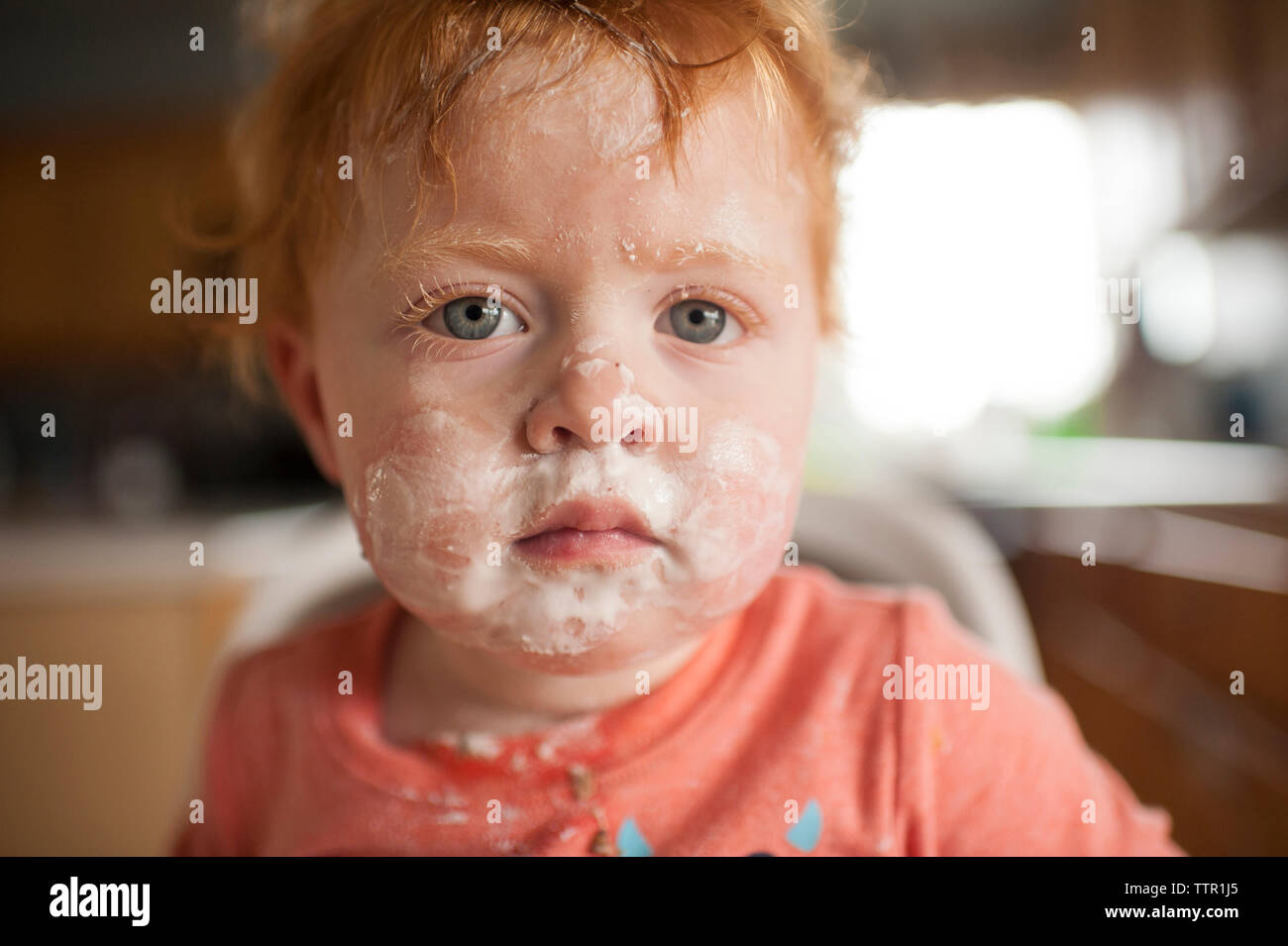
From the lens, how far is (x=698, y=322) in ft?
1.04

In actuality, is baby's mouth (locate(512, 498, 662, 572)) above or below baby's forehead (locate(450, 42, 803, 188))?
below

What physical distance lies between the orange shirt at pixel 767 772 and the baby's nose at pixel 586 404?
14 cm

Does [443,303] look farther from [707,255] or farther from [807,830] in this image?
[807,830]

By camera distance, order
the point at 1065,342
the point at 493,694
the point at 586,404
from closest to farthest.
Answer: the point at 586,404 < the point at 493,694 < the point at 1065,342

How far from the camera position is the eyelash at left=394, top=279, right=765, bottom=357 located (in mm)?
305

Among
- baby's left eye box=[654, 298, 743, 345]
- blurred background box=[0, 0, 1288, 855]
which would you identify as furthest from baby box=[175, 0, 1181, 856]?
blurred background box=[0, 0, 1288, 855]

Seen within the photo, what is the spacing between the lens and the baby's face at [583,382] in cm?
29

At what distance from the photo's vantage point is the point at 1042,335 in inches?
22.1

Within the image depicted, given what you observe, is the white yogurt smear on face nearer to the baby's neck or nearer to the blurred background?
the baby's neck

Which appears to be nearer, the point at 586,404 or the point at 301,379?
the point at 586,404

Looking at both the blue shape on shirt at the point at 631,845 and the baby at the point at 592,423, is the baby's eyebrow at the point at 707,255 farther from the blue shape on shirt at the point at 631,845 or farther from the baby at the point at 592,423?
the blue shape on shirt at the point at 631,845

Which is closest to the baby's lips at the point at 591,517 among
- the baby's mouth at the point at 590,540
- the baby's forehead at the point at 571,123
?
the baby's mouth at the point at 590,540

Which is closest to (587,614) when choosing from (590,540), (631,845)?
(590,540)

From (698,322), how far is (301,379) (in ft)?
0.61
